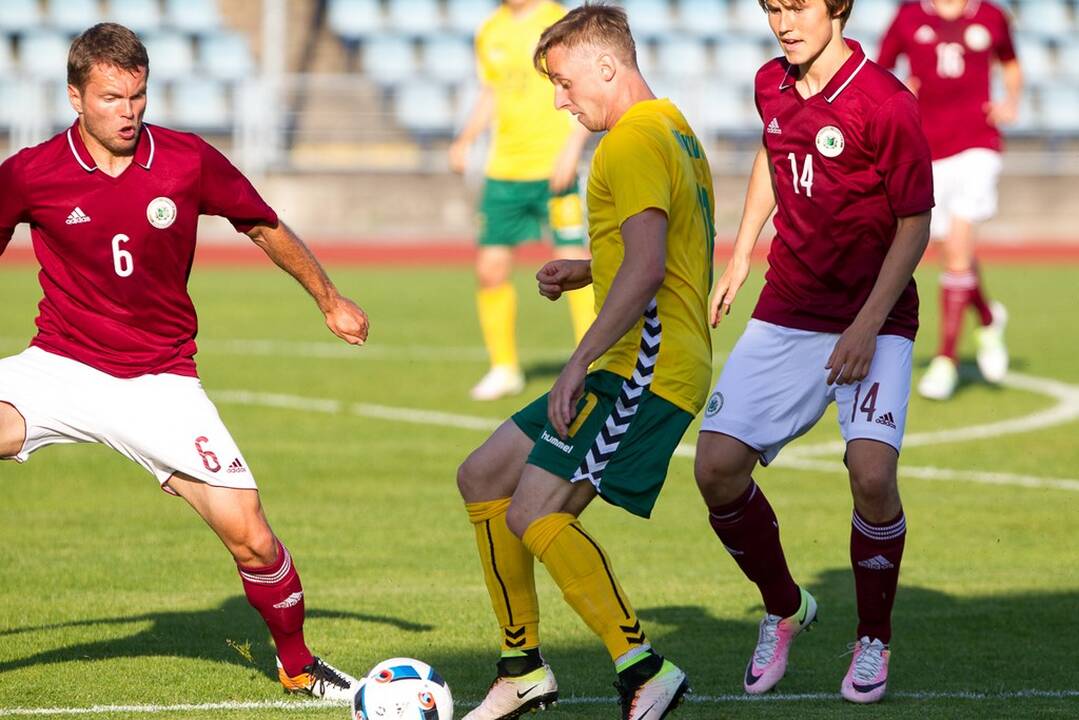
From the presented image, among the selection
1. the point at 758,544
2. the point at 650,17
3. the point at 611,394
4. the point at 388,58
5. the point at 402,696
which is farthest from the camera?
the point at 650,17

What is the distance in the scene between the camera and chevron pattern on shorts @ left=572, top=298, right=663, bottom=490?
4332mm

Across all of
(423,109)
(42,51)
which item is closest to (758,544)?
(423,109)

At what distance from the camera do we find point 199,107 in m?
23.3

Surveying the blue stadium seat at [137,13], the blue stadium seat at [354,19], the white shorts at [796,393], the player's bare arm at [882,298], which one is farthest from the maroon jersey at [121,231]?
the blue stadium seat at [354,19]

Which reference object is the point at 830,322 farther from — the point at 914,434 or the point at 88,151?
the point at 914,434

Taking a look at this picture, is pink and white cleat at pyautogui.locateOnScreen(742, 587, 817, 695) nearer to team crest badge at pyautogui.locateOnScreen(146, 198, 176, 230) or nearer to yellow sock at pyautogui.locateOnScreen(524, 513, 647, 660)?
yellow sock at pyautogui.locateOnScreen(524, 513, 647, 660)

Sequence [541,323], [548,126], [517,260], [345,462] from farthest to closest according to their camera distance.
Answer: [517,260] → [541,323] → [548,126] → [345,462]

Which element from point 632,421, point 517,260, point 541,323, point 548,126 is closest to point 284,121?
point 517,260

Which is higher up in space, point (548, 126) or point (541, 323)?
point (548, 126)

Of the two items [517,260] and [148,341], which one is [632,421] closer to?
[148,341]

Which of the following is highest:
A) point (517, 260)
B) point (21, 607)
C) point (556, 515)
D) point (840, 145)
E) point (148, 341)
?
point (840, 145)

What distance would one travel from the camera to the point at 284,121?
23781 mm

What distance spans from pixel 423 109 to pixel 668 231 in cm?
2052

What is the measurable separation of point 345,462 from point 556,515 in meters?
4.34
